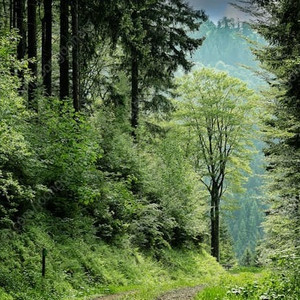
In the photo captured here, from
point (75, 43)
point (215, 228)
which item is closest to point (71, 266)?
point (75, 43)

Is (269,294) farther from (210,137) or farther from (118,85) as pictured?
(210,137)

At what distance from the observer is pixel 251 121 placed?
105ft

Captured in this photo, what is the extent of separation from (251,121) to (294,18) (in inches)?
873

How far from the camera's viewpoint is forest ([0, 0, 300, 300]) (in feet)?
31.3

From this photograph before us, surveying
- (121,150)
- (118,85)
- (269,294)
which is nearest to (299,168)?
(269,294)

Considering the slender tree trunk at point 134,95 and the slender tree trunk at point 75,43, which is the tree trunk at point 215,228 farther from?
the slender tree trunk at point 75,43

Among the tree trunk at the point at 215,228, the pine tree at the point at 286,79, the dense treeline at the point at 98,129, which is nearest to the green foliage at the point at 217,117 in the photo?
the tree trunk at the point at 215,228

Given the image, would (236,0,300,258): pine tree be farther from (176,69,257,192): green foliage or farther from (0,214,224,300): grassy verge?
(176,69,257,192): green foliage

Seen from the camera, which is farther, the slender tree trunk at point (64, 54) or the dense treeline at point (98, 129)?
the slender tree trunk at point (64, 54)

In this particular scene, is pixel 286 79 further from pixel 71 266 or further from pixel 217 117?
pixel 217 117

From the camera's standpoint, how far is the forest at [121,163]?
31.3ft

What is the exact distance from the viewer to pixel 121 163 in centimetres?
1753

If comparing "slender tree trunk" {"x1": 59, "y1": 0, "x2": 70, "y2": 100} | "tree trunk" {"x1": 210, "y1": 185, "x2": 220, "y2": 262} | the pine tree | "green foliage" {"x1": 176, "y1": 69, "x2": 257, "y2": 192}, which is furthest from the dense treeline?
"green foliage" {"x1": 176, "y1": 69, "x2": 257, "y2": 192}

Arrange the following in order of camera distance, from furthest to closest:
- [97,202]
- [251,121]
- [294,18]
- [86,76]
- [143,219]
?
[251,121] < [86,76] < [143,219] < [97,202] < [294,18]
